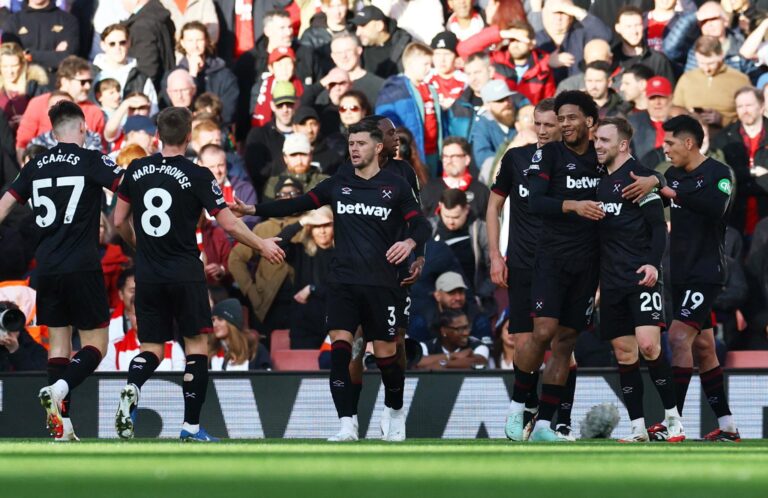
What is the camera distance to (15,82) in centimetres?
1772

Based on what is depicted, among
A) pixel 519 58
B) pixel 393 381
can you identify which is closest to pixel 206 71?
pixel 519 58

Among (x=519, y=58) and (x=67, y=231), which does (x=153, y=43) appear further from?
(x=67, y=231)

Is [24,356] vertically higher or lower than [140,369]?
lower

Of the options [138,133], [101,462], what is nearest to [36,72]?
[138,133]

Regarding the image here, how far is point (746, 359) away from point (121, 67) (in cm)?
823

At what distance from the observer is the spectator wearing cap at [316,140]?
16.4 m

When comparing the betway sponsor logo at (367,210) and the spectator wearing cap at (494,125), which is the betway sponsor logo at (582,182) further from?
the spectator wearing cap at (494,125)

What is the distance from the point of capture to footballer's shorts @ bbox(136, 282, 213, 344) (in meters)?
10.8

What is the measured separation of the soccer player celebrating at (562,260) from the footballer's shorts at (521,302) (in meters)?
0.52

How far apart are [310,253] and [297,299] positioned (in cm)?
62

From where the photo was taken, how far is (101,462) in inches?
310

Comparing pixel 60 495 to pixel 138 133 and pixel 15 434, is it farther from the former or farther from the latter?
pixel 138 133

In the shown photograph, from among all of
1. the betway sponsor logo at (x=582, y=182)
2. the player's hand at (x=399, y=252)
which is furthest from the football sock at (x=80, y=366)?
the betway sponsor logo at (x=582, y=182)

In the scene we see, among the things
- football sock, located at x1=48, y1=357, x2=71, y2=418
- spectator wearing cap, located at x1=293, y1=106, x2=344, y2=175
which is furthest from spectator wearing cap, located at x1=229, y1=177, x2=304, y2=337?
football sock, located at x1=48, y1=357, x2=71, y2=418
